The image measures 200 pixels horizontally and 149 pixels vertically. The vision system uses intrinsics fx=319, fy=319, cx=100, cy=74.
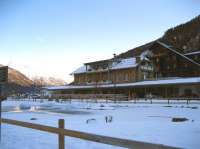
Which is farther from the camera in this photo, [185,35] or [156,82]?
[185,35]

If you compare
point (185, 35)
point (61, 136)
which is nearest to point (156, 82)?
point (61, 136)

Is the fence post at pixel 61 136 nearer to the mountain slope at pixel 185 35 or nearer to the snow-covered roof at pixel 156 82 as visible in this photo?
the snow-covered roof at pixel 156 82

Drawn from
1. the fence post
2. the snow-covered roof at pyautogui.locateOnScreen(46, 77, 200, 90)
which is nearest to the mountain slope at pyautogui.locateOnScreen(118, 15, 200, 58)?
the snow-covered roof at pyautogui.locateOnScreen(46, 77, 200, 90)

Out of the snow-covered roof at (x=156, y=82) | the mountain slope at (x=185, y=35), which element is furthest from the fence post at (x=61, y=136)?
the mountain slope at (x=185, y=35)

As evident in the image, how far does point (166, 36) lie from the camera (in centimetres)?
9788

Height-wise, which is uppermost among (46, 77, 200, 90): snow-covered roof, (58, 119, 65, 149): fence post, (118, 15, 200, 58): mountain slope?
(118, 15, 200, 58): mountain slope

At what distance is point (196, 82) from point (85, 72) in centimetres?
2990

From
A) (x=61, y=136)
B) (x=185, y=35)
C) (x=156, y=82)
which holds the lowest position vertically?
(x=61, y=136)

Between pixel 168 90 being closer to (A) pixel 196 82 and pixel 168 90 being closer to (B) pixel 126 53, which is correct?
(A) pixel 196 82

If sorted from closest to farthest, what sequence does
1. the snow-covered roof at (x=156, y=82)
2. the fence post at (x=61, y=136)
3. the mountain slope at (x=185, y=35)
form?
the fence post at (x=61, y=136)
the snow-covered roof at (x=156, y=82)
the mountain slope at (x=185, y=35)

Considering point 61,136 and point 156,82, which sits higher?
point 156,82

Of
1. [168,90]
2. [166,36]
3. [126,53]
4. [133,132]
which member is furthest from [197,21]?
[133,132]

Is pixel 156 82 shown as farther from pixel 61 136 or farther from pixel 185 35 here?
pixel 185 35

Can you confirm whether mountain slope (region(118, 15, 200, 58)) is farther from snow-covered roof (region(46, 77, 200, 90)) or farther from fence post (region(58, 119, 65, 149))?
fence post (region(58, 119, 65, 149))
